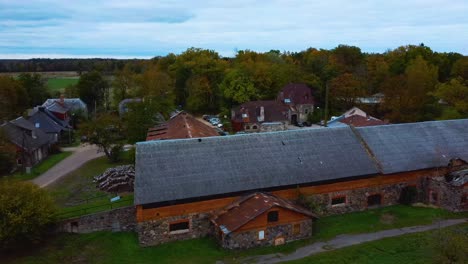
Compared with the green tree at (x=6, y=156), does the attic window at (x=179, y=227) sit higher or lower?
lower

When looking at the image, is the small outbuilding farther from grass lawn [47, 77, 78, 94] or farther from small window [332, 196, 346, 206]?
grass lawn [47, 77, 78, 94]

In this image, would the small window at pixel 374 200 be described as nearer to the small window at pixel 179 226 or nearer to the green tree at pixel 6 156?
the small window at pixel 179 226

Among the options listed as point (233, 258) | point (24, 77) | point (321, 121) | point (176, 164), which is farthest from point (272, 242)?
point (24, 77)

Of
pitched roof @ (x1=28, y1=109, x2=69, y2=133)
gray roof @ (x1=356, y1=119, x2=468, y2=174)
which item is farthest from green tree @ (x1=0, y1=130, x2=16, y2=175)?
gray roof @ (x1=356, y1=119, x2=468, y2=174)

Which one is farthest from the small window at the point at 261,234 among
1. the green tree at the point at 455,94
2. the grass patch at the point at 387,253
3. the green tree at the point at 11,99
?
the green tree at the point at 11,99

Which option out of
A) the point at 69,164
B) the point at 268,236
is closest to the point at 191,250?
the point at 268,236
